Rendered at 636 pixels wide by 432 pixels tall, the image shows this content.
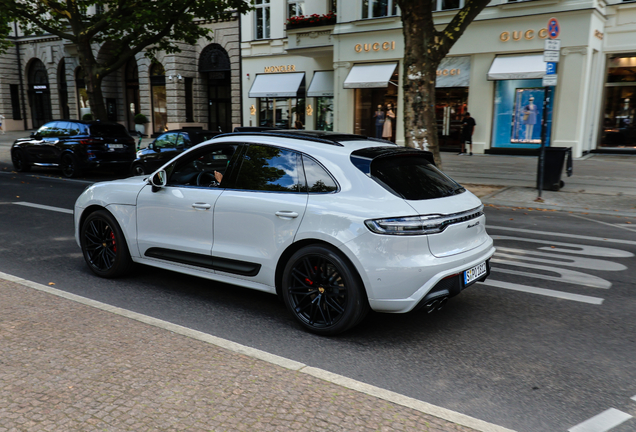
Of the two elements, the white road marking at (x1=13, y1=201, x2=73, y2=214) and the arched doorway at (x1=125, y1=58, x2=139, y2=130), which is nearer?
the white road marking at (x1=13, y1=201, x2=73, y2=214)

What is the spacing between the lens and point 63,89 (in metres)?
40.4

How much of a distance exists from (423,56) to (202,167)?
7.70m

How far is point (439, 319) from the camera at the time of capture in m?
4.70

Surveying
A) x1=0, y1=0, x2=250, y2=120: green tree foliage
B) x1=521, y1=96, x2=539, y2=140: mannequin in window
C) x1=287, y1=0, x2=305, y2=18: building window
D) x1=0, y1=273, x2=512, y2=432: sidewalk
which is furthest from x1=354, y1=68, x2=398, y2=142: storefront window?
x1=0, y1=273, x2=512, y2=432: sidewalk

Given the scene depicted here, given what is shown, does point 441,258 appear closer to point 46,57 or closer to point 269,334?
point 269,334

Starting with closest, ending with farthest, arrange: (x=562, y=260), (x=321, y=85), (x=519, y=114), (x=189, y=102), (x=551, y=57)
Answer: (x=562, y=260), (x=551, y=57), (x=519, y=114), (x=321, y=85), (x=189, y=102)

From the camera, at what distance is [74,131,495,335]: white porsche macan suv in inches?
155

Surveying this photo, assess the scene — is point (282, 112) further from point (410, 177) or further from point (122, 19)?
point (410, 177)

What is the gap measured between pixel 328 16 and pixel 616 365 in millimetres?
23903

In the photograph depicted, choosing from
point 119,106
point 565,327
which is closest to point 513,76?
point 565,327

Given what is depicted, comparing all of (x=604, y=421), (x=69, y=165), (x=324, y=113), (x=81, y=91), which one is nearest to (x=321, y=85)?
(x=324, y=113)

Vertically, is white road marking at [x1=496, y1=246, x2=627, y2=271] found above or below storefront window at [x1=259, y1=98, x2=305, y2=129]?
below

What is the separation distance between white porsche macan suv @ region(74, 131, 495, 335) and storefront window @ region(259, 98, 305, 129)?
76.1 feet

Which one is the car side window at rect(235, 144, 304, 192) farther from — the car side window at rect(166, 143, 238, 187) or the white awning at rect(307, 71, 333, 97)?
the white awning at rect(307, 71, 333, 97)
